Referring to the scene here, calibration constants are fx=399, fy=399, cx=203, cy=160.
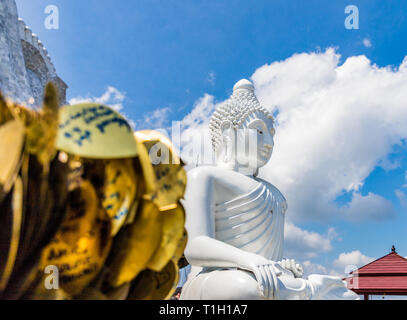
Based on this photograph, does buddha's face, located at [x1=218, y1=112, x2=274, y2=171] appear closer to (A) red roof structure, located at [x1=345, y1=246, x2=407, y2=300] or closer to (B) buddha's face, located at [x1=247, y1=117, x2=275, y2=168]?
(B) buddha's face, located at [x1=247, y1=117, x2=275, y2=168]

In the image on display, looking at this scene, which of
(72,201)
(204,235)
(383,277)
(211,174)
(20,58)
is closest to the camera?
(72,201)

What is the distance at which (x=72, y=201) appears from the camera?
3.61 ft

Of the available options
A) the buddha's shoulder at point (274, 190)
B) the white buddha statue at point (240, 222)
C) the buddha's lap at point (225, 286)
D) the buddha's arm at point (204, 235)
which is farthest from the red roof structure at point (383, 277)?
the buddha's lap at point (225, 286)

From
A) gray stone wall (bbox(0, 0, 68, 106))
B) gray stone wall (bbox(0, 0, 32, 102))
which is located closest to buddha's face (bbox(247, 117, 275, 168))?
gray stone wall (bbox(0, 0, 68, 106))

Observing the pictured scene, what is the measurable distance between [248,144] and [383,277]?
5562mm

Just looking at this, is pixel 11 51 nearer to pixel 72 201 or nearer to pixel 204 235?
pixel 204 235

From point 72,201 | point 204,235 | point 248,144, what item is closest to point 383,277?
point 248,144

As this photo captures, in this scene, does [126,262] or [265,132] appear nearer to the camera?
[126,262]

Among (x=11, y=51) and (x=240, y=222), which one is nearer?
(x=240, y=222)
